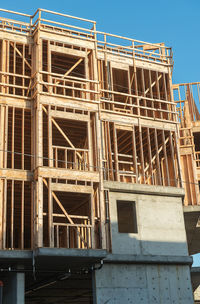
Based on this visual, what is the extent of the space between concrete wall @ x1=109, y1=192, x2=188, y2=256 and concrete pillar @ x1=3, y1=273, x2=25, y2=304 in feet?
17.5

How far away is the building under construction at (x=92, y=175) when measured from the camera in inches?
922

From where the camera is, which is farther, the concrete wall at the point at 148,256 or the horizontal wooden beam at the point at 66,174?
the concrete wall at the point at 148,256

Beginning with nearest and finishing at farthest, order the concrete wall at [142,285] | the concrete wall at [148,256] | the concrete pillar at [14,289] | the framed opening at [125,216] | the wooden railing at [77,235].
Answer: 1. the concrete pillar at [14,289]
2. the wooden railing at [77,235]
3. the concrete wall at [142,285]
4. the concrete wall at [148,256]
5. the framed opening at [125,216]

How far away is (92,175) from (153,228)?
5.00m

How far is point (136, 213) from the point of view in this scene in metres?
26.1

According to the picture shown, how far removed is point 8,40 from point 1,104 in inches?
170

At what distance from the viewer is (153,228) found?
26.2 meters

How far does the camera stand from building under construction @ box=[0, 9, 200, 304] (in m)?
23.4

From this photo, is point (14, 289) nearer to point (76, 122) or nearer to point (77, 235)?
point (77, 235)

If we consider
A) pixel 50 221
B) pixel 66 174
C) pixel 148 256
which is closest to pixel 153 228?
pixel 148 256

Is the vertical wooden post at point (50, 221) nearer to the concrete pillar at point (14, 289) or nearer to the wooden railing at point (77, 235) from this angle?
the wooden railing at point (77, 235)

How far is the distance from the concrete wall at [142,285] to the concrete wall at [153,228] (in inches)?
38.1

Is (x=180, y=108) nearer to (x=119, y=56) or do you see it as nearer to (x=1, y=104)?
(x=119, y=56)

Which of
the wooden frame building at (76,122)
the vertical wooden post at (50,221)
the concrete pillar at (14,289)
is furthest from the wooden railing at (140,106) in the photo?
the concrete pillar at (14,289)
